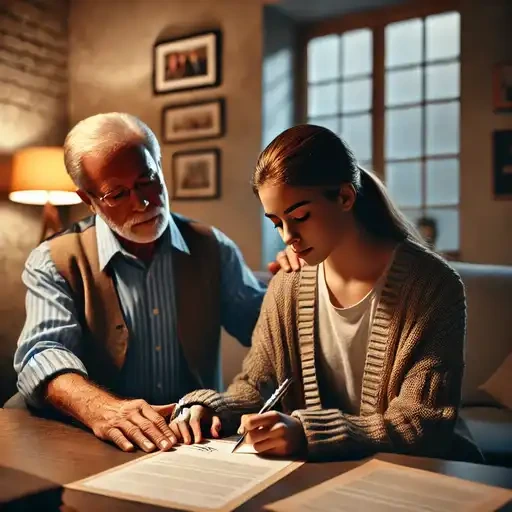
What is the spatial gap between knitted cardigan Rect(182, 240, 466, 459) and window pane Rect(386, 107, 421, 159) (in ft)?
8.28

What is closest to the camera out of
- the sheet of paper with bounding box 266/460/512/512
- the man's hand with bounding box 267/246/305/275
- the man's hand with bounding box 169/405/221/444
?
the sheet of paper with bounding box 266/460/512/512

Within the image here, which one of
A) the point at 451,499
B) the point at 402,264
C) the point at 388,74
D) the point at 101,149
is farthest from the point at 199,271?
the point at 388,74

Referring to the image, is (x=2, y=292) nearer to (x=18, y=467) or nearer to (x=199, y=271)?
(x=199, y=271)

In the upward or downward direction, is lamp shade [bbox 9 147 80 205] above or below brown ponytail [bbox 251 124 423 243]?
above

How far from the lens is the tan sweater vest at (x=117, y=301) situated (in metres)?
1.54

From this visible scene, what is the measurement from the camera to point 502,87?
3.29 m

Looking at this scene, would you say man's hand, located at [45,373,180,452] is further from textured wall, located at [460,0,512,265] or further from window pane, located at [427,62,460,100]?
window pane, located at [427,62,460,100]

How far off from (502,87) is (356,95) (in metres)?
0.85

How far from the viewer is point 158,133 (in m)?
4.12

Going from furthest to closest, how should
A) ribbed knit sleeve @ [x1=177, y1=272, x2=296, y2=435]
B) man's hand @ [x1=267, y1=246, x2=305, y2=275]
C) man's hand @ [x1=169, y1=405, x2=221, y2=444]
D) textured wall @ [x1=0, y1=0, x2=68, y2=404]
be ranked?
textured wall @ [x1=0, y1=0, x2=68, y2=404]
man's hand @ [x1=267, y1=246, x2=305, y2=275]
ribbed knit sleeve @ [x1=177, y1=272, x2=296, y2=435]
man's hand @ [x1=169, y1=405, x2=221, y2=444]

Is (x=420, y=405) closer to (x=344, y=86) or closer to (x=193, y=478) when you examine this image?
(x=193, y=478)

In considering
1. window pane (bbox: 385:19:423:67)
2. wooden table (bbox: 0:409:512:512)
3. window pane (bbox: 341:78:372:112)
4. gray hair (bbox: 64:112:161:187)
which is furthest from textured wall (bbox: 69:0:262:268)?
wooden table (bbox: 0:409:512:512)

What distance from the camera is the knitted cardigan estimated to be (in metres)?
1.04

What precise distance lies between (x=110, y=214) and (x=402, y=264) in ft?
2.29
